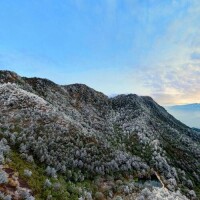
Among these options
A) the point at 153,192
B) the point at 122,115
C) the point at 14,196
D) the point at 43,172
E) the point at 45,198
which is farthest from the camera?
the point at 122,115

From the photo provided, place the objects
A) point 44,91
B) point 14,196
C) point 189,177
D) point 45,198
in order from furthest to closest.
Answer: point 44,91
point 189,177
point 45,198
point 14,196

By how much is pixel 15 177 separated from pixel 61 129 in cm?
1918

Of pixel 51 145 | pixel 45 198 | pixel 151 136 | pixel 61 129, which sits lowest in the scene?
pixel 45 198

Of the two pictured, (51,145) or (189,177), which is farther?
(189,177)

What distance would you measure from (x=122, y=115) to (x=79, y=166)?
189 feet

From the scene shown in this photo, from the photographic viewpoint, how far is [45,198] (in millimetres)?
26750

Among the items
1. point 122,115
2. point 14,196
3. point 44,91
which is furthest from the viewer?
point 122,115

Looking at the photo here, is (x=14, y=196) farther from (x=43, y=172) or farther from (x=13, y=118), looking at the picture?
(x=13, y=118)

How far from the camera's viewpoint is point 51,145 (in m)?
39.9

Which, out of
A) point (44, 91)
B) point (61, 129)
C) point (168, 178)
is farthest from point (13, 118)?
point (44, 91)

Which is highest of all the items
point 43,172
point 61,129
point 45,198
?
point 61,129

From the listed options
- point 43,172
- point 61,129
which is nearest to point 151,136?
point 61,129

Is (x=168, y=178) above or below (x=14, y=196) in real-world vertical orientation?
above

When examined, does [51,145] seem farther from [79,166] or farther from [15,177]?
[15,177]
